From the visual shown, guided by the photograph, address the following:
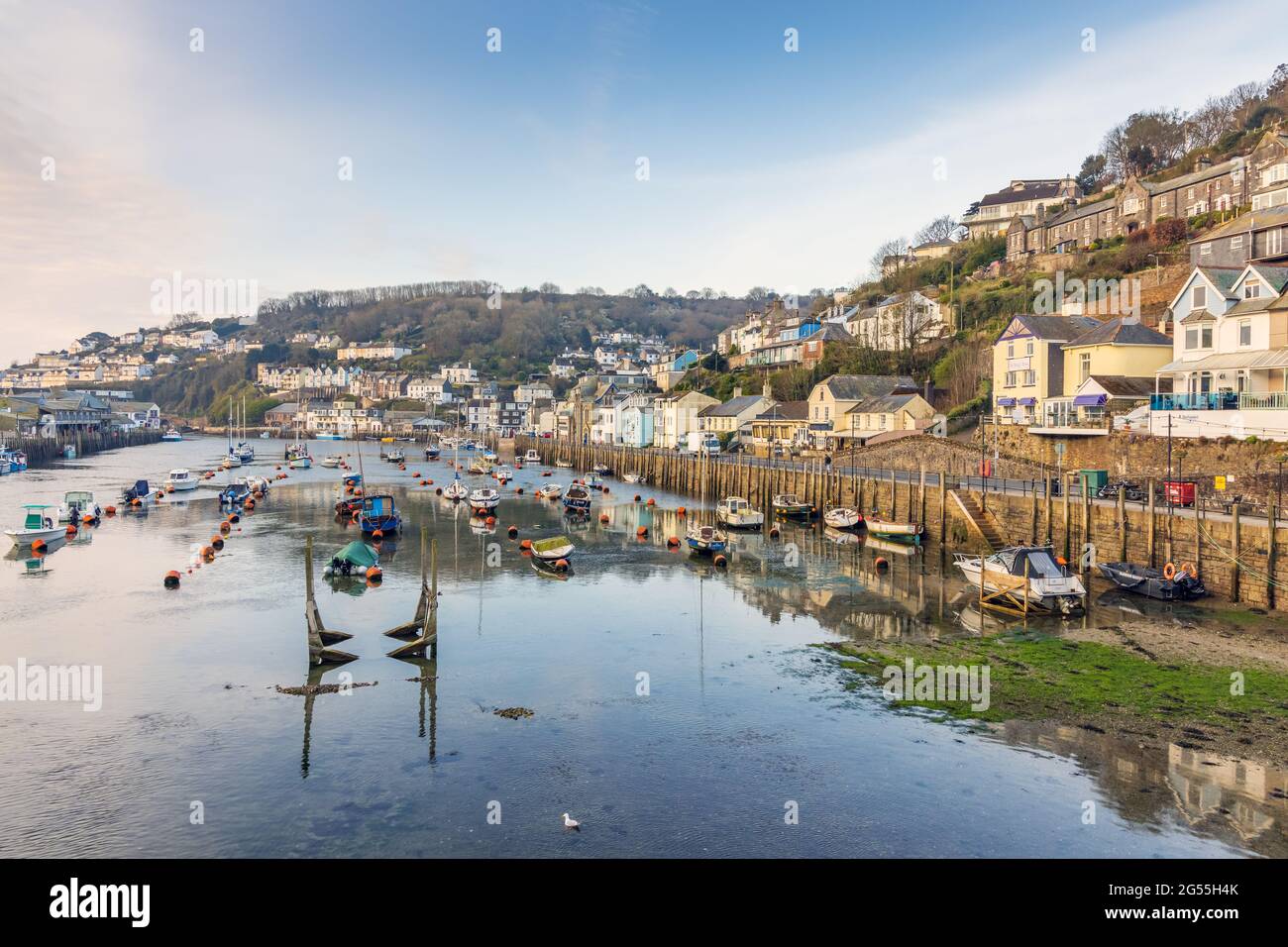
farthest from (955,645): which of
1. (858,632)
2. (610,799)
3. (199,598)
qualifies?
(199,598)

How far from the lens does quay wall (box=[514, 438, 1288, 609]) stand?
31094 mm

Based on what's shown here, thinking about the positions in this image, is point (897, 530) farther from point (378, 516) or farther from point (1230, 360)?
point (378, 516)

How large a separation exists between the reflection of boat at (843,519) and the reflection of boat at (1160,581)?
19555mm

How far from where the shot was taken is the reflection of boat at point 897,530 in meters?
47.8

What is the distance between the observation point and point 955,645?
27.8 meters

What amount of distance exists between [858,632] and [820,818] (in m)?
14.2

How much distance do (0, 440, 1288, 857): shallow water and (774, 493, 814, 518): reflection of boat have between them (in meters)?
20.1

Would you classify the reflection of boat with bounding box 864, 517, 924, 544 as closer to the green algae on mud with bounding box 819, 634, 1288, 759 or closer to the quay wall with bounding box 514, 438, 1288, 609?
the quay wall with bounding box 514, 438, 1288, 609

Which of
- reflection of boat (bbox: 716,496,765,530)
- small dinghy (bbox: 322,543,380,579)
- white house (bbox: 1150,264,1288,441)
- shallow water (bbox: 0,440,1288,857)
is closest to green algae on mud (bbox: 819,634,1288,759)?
shallow water (bbox: 0,440,1288,857)

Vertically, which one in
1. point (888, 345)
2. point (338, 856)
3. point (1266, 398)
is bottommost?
point (338, 856)

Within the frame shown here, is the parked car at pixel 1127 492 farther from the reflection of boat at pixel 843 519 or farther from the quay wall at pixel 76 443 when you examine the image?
the quay wall at pixel 76 443

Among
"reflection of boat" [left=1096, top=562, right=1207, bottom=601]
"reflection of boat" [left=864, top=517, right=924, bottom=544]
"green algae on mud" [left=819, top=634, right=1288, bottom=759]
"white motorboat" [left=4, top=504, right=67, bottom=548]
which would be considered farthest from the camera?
"white motorboat" [left=4, top=504, right=67, bottom=548]

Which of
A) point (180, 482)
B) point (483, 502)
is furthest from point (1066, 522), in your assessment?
point (180, 482)
